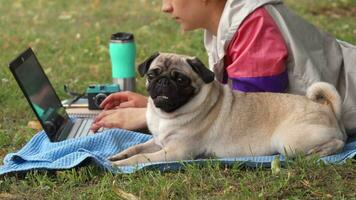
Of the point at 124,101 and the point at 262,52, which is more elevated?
the point at 262,52

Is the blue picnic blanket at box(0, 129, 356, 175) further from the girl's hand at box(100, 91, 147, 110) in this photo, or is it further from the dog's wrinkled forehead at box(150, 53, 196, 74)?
the dog's wrinkled forehead at box(150, 53, 196, 74)

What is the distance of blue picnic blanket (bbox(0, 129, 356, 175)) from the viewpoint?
427 centimetres

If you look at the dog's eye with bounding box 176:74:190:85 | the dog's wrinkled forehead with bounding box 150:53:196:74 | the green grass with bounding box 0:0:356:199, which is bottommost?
the green grass with bounding box 0:0:356:199

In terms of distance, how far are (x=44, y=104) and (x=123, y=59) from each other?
1019 mm

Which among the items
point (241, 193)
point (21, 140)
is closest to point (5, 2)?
point (21, 140)

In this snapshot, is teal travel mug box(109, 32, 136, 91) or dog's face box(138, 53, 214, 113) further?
teal travel mug box(109, 32, 136, 91)

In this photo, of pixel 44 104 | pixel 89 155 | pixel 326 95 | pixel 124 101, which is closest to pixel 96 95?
pixel 124 101

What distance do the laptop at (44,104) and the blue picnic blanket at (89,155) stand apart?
11 cm

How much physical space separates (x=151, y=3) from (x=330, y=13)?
2.89 m

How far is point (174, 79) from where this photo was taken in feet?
14.0

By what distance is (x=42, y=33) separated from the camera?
9781 millimetres

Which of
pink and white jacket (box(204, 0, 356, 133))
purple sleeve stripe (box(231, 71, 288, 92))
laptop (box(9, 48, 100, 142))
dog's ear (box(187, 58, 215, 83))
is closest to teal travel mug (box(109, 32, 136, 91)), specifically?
laptop (box(9, 48, 100, 142))

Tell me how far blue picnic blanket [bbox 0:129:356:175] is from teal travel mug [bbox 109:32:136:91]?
110 centimetres

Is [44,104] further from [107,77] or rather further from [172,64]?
[107,77]
